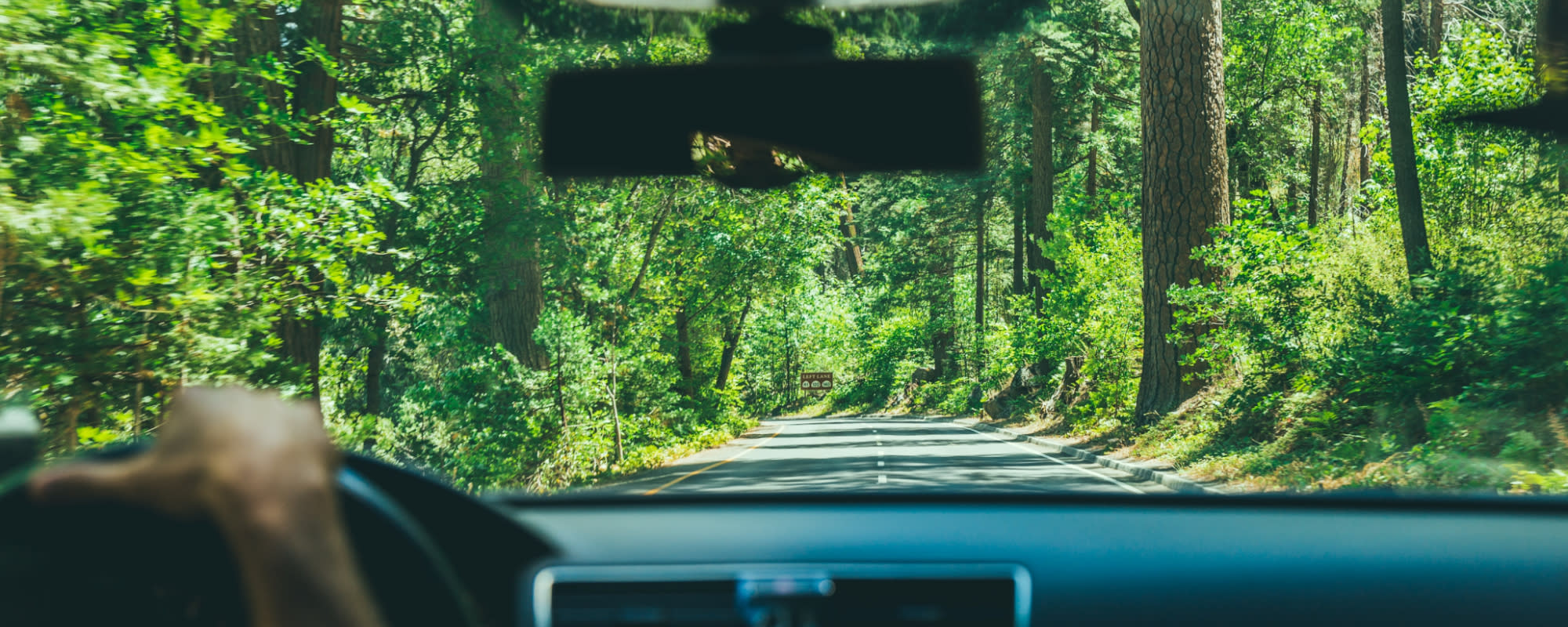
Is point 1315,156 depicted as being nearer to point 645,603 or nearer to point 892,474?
point 892,474

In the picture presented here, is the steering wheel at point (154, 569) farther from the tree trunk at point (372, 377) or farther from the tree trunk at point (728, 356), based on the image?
the tree trunk at point (728, 356)

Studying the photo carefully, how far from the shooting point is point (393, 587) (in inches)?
73.2

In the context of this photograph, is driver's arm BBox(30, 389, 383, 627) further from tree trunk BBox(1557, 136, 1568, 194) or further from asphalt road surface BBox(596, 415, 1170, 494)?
tree trunk BBox(1557, 136, 1568, 194)

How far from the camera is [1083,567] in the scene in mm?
2621

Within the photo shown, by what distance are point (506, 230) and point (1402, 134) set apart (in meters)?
13.0

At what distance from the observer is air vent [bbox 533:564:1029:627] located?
2.43 metres

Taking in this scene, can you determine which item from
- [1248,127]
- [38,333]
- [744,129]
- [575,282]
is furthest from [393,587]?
[1248,127]

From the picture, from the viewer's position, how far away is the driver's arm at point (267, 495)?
3.74 feet

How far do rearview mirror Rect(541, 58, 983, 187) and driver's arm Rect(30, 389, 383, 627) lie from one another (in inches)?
75.9

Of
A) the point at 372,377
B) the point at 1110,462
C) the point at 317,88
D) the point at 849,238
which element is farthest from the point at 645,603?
→ the point at 372,377

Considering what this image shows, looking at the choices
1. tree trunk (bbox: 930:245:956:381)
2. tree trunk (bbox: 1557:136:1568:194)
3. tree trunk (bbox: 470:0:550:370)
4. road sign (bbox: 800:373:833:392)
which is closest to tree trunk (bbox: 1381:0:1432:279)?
tree trunk (bbox: 1557:136:1568:194)

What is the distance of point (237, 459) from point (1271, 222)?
17.8 m

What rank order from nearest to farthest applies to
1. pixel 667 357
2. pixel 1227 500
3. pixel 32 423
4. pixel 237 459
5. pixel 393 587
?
pixel 237 459
pixel 393 587
pixel 32 423
pixel 1227 500
pixel 667 357

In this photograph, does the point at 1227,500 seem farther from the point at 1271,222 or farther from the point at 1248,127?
the point at 1248,127
